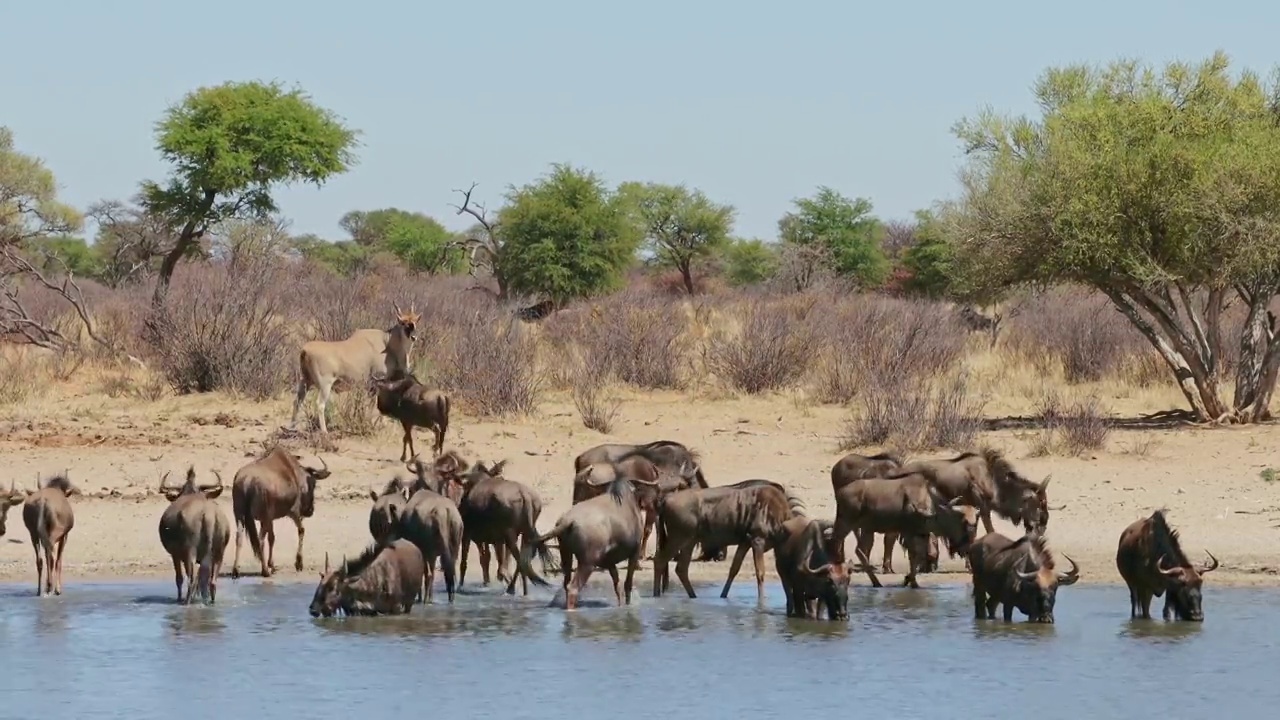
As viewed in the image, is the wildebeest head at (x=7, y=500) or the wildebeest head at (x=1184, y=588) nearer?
the wildebeest head at (x=1184, y=588)

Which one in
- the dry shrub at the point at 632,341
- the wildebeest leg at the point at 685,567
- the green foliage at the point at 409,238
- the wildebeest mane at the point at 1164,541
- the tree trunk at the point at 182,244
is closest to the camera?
the wildebeest mane at the point at 1164,541

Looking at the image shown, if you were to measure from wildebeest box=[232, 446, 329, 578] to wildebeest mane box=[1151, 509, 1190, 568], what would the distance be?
611cm

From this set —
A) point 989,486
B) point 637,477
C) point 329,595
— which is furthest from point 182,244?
point 329,595

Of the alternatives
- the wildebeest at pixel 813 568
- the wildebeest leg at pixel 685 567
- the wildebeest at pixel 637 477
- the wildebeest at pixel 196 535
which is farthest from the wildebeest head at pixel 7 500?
the wildebeest at pixel 813 568

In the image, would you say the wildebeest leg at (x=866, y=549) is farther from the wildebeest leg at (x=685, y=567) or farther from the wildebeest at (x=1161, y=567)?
the wildebeest at (x=1161, y=567)

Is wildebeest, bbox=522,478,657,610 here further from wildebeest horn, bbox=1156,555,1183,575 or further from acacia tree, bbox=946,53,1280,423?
acacia tree, bbox=946,53,1280,423

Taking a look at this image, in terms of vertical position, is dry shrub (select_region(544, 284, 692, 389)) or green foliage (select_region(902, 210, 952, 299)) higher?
green foliage (select_region(902, 210, 952, 299))

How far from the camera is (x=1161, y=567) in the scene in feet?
42.3

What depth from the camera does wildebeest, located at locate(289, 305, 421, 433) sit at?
2202 cm

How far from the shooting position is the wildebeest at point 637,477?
14.5 metres

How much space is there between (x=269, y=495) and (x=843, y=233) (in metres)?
44.1

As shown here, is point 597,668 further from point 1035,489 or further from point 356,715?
point 1035,489

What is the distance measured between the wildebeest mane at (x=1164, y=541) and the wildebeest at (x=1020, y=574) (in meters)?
0.54

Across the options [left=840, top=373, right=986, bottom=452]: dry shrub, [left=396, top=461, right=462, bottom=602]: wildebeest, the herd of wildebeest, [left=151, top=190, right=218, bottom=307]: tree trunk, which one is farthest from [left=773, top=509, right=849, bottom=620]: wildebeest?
[left=151, top=190, right=218, bottom=307]: tree trunk
